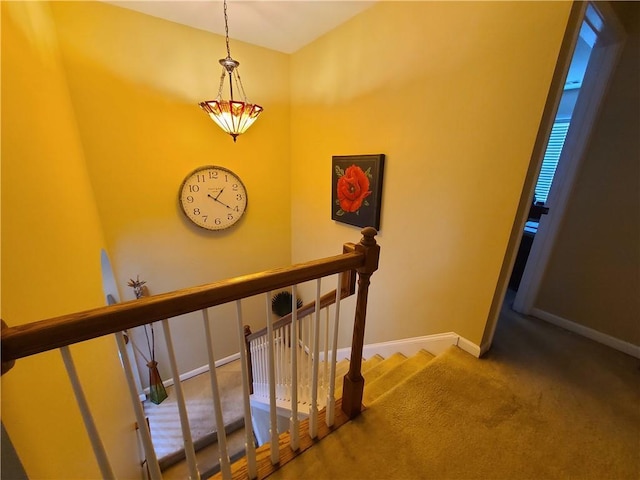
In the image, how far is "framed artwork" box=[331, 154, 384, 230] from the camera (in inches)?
83.2

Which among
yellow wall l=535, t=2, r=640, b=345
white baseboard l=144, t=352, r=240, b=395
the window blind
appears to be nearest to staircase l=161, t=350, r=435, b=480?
white baseboard l=144, t=352, r=240, b=395

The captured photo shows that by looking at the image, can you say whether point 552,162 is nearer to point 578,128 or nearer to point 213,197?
point 578,128

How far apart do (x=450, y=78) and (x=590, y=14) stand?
2.19 feet

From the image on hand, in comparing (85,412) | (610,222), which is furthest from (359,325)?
(610,222)

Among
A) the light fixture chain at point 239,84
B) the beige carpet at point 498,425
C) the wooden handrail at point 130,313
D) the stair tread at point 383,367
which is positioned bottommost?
the stair tread at point 383,367

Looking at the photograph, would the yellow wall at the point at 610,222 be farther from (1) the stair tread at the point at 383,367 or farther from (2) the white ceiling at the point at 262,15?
(2) the white ceiling at the point at 262,15

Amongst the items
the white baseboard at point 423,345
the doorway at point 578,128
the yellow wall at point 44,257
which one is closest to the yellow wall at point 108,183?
the yellow wall at point 44,257

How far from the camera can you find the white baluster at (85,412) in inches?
24.6

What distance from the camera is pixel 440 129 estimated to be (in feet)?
5.47

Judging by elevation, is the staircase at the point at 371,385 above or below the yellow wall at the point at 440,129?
below

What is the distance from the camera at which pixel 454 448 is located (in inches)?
45.9

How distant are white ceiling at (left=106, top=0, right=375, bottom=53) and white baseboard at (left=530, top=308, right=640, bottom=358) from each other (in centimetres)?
286

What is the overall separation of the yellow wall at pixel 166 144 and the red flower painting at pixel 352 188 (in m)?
1.18

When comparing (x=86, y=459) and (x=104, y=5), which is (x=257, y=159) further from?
(x=86, y=459)
